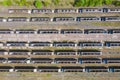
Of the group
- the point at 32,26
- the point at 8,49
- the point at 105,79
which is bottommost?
the point at 105,79

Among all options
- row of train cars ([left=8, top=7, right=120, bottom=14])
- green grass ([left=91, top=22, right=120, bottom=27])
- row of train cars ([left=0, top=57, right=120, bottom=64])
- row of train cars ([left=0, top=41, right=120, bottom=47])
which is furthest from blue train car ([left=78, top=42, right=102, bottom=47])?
row of train cars ([left=8, top=7, right=120, bottom=14])

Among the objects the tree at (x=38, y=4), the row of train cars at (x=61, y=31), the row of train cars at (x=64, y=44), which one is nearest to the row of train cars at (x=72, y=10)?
the tree at (x=38, y=4)

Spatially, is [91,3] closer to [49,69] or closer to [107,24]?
[107,24]

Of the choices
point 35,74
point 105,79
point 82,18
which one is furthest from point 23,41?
point 105,79

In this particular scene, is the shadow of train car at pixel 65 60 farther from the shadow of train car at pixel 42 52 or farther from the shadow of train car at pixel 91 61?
the shadow of train car at pixel 42 52

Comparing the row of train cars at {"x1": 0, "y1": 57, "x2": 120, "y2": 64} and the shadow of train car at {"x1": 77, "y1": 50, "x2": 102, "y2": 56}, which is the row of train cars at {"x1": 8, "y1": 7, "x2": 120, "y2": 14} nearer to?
the shadow of train car at {"x1": 77, "y1": 50, "x2": 102, "y2": 56}

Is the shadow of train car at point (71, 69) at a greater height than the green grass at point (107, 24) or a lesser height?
lesser

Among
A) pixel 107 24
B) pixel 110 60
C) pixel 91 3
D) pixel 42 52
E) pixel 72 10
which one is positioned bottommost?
pixel 110 60

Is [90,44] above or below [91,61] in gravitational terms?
above

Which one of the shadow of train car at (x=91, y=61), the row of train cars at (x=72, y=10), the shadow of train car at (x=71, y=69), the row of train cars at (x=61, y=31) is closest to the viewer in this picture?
the shadow of train car at (x=71, y=69)

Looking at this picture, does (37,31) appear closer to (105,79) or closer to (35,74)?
(35,74)

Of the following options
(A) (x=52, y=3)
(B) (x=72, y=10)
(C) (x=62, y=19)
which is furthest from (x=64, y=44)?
(A) (x=52, y=3)
